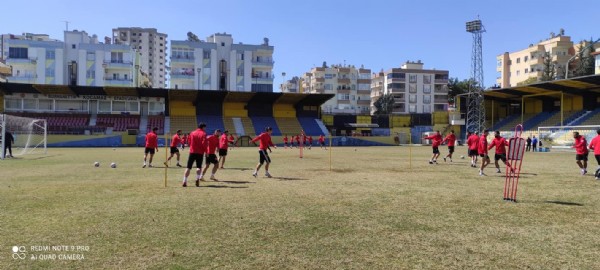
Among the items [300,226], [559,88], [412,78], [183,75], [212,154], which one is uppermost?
[412,78]

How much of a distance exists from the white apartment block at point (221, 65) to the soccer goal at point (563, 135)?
164ft

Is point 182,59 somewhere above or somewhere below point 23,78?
above

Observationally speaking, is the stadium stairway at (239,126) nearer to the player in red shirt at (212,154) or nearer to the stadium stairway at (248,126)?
the stadium stairway at (248,126)

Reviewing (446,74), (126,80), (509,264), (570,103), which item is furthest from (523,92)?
(126,80)

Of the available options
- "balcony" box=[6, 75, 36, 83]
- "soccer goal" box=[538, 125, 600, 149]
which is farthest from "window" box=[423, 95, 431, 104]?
"balcony" box=[6, 75, 36, 83]

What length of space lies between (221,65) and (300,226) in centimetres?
7967

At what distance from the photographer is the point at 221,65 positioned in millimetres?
84312

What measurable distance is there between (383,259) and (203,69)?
262 ft

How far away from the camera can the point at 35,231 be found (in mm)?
7121

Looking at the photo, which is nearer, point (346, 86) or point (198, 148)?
point (198, 148)

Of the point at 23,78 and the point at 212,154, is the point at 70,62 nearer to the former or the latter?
the point at 23,78

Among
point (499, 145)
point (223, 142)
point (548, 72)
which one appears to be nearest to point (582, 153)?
point (499, 145)

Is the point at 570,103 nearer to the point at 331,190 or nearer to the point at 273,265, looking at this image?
the point at 331,190

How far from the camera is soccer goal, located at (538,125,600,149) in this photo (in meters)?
45.4
